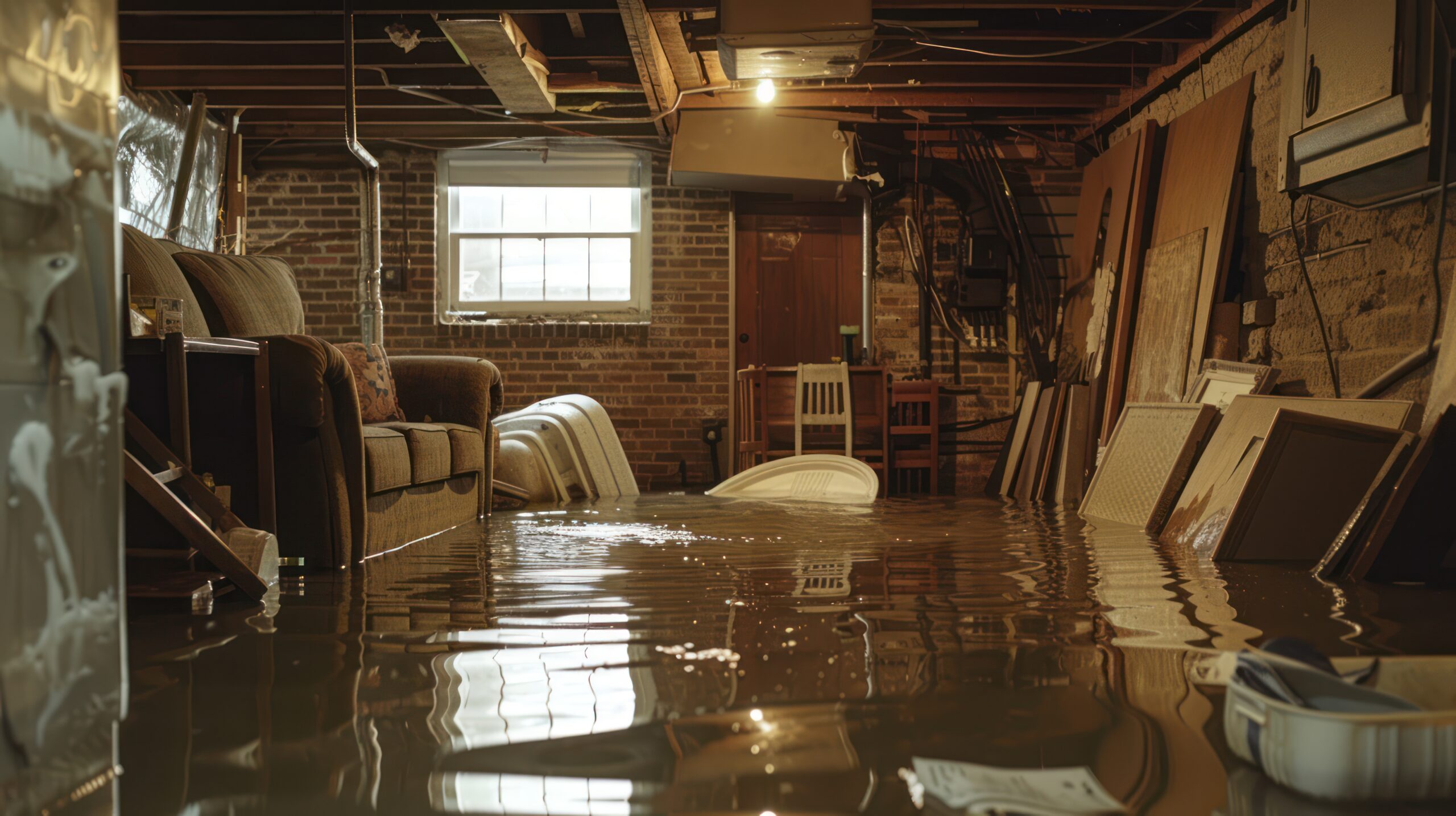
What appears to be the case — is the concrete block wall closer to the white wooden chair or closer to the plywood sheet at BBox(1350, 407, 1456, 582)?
the plywood sheet at BBox(1350, 407, 1456, 582)

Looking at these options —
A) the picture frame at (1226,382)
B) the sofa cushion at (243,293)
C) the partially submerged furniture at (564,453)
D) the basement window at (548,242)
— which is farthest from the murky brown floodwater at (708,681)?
the basement window at (548,242)

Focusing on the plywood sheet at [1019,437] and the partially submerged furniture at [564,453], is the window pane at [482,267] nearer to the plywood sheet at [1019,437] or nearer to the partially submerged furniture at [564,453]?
the partially submerged furniture at [564,453]

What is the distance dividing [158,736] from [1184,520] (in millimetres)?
3195

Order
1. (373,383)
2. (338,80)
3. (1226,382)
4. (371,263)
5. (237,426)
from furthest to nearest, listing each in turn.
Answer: (371,263)
(338,80)
(1226,382)
(373,383)
(237,426)

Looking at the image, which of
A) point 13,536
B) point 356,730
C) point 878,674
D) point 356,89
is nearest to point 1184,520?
point 878,674

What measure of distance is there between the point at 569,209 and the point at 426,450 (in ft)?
12.9

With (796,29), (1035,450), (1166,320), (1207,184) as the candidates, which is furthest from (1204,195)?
(796,29)

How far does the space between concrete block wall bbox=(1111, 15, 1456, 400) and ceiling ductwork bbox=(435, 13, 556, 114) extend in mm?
3252

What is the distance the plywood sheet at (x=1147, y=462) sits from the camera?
155 inches

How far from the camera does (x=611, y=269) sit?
23.9 feet

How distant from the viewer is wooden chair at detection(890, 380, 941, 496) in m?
6.69

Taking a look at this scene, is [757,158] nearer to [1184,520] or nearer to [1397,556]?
[1184,520]

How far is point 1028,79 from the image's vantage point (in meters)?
6.06

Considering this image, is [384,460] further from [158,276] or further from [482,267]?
[482,267]
